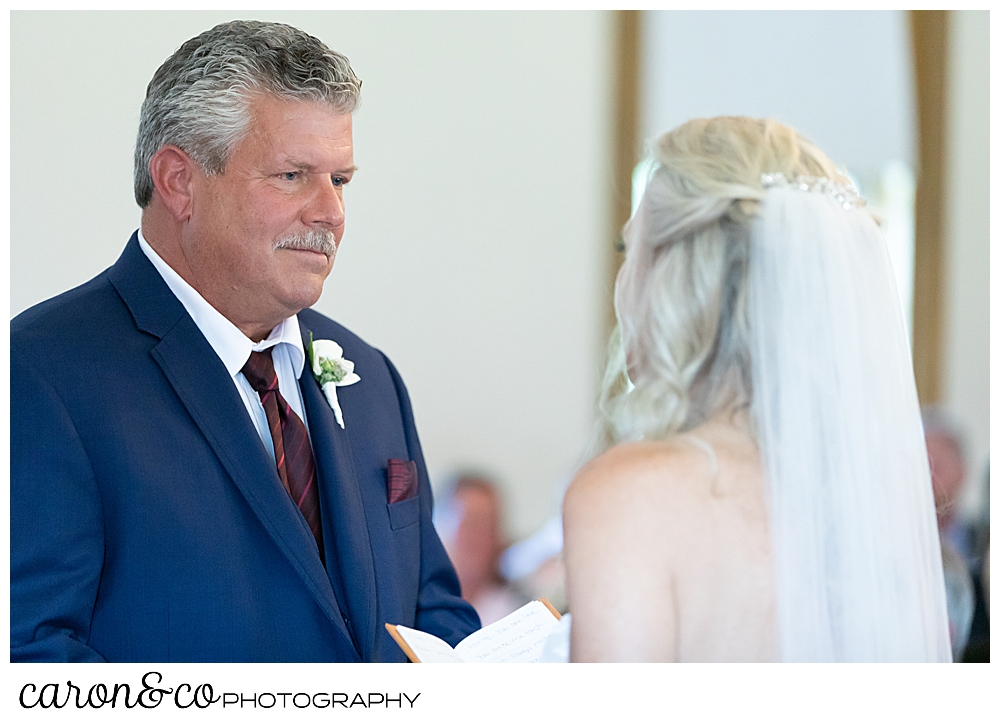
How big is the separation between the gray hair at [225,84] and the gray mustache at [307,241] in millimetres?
184

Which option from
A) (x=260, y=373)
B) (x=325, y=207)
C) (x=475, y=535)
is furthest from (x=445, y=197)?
(x=260, y=373)

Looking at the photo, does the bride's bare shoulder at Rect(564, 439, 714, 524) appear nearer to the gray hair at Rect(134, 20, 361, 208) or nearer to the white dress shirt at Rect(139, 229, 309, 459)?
the white dress shirt at Rect(139, 229, 309, 459)

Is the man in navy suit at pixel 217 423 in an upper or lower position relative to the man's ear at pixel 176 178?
lower

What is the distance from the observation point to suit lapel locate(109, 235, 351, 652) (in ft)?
5.81

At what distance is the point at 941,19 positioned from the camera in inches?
103

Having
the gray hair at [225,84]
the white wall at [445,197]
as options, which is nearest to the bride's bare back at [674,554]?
the gray hair at [225,84]

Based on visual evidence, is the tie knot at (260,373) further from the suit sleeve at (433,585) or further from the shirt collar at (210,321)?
the suit sleeve at (433,585)

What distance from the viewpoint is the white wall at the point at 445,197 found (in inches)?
86.3

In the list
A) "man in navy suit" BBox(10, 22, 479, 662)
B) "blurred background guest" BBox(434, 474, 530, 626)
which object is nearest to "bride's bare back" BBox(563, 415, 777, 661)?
"man in navy suit" BBox(10, 22, 479, 662)

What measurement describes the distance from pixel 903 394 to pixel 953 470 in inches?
66.4

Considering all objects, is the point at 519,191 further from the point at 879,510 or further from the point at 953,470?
the point at 879,510

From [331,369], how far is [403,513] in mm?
353

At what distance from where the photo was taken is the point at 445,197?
11.6 ft

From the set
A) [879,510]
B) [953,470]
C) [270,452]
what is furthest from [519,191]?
[879,510]
